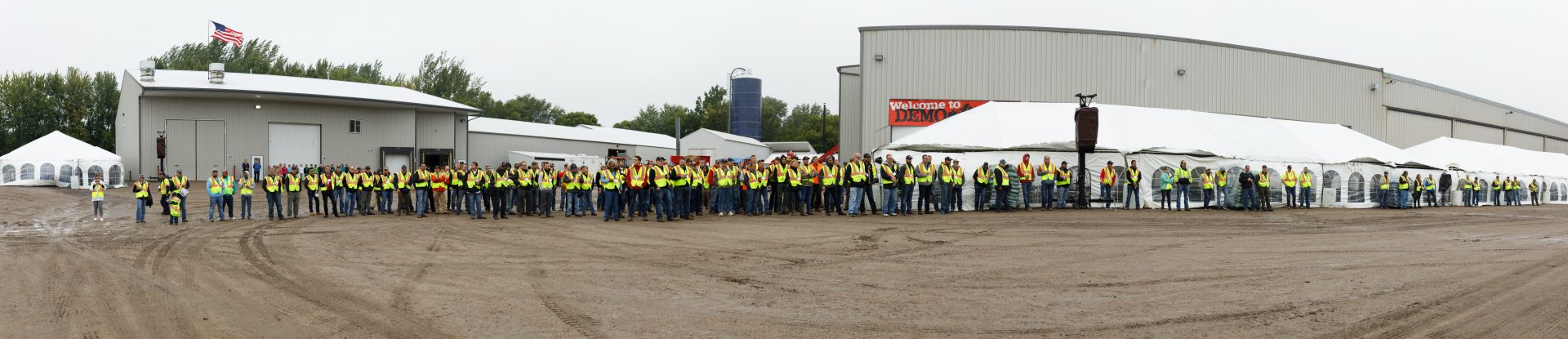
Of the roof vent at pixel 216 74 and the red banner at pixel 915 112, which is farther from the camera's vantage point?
the roof vent at pixel 216 74

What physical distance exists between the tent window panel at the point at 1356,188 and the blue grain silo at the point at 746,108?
52210mm

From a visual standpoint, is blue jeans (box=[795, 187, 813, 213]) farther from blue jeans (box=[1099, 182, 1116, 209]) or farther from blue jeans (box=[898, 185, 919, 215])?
blue jeans (box=[1099, 182, 1116, 209])

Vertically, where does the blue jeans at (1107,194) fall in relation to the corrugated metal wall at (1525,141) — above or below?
below

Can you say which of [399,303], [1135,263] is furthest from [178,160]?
[1135,263]

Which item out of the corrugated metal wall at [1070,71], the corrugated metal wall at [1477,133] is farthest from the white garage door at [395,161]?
the corrugated metal wall at [1477,133]

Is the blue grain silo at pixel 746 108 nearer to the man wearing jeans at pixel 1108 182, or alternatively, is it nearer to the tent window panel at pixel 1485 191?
the tent window panel at pixel 1485 191

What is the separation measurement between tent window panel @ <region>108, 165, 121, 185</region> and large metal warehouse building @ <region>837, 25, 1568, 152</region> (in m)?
25.4

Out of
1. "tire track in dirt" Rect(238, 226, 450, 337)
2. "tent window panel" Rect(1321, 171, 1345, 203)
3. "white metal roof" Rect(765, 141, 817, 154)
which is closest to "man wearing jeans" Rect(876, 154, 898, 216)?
"tire track in dirt" Rect(238, 226, 450, 337)

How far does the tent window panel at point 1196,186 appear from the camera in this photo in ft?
70.4

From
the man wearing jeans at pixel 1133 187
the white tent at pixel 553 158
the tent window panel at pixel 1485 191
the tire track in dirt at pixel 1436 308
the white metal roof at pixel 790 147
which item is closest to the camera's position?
the tire track in dirt at pixel 1436 308

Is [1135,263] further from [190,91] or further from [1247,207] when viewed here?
[190,91]

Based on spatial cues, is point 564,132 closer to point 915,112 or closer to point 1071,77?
point 915,112

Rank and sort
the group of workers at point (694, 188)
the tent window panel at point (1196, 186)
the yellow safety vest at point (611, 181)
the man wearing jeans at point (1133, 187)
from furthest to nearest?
the tent window panel at point (1196, 186) < the man wearing jeans at point (1133, 187) < the group of workers at point (694, 188) < the yellow safety vest at point (611, 181)

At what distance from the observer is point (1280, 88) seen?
113 feet
